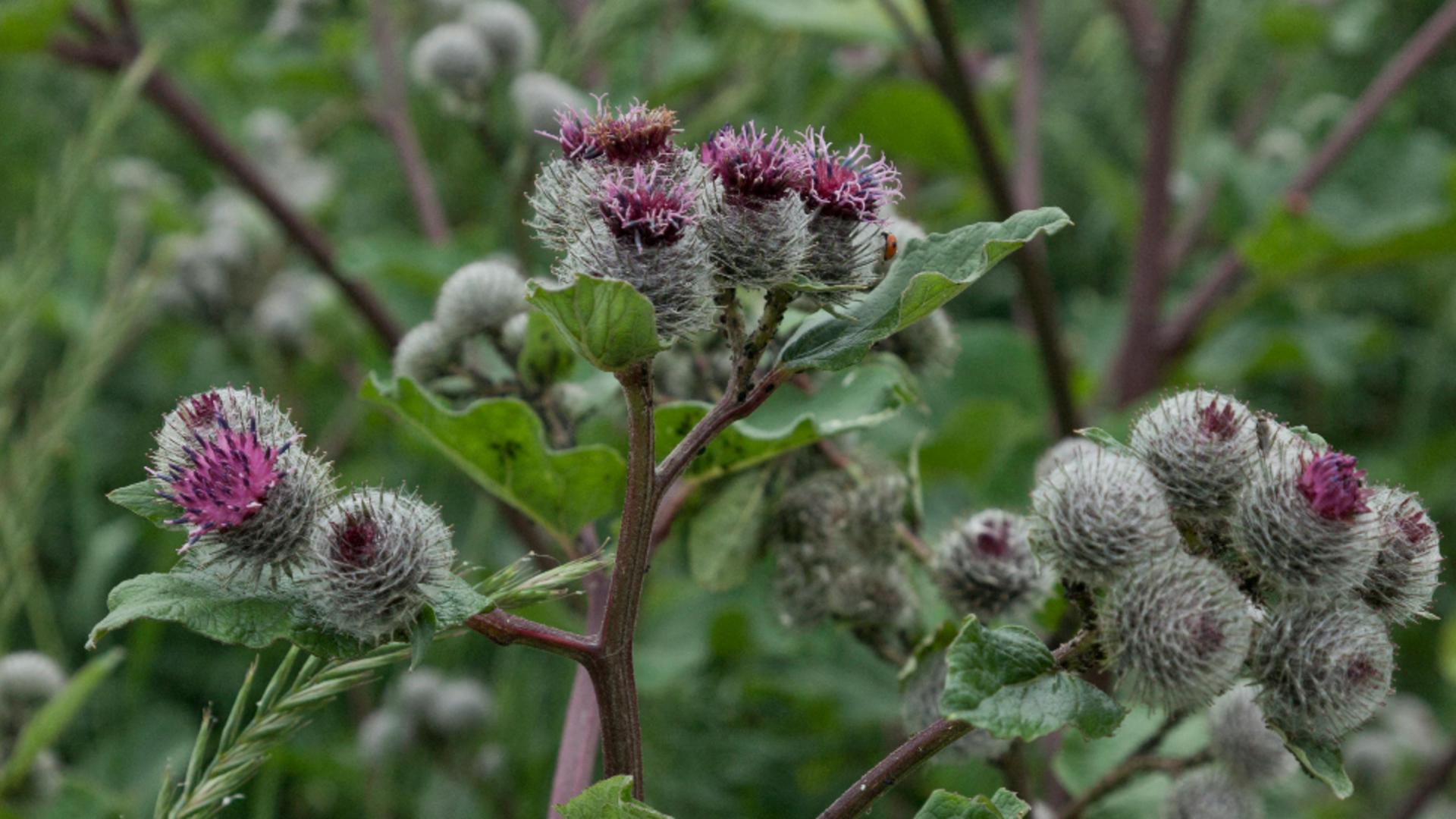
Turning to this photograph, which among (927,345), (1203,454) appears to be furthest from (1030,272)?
(1203,454)

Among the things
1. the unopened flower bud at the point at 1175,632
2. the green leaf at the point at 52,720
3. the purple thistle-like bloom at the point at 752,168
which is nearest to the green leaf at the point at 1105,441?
the unopened flower bud at the point at 1175,632

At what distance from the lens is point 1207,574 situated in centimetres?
115

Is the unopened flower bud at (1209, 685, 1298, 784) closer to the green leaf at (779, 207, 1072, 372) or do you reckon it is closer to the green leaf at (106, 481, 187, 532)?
the green leaf at (779, 207, 1072, 372)

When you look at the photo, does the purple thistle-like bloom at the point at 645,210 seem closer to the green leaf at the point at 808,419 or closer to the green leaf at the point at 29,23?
the green leaf at the point at 808,419

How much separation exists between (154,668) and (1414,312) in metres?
4.78

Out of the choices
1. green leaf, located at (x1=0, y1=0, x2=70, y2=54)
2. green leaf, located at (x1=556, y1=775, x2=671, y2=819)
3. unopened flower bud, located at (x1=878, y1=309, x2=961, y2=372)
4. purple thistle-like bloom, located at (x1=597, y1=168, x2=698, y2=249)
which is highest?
green leaf, located at (x1=0, y1=0, x2=70, y2=54)

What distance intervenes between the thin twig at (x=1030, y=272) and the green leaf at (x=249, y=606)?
1.65 meters

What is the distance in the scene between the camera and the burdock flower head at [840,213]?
119 centimetres

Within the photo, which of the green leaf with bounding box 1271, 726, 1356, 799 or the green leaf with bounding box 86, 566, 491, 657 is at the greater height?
the green leaf with bounding box 86, 566, 491, 657

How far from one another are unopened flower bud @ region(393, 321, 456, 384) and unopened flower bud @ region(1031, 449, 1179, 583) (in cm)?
92

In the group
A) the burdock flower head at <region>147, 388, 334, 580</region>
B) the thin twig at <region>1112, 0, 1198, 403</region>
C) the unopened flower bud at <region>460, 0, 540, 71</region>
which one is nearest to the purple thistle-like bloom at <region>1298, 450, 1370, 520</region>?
the burdock flower head at <region>147, 388, 334, 580</region>

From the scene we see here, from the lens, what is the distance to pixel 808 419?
58.7 inches

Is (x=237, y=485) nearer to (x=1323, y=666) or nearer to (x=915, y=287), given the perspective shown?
(x=915, y=287)

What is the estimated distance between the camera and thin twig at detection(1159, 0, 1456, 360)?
10.0ft
